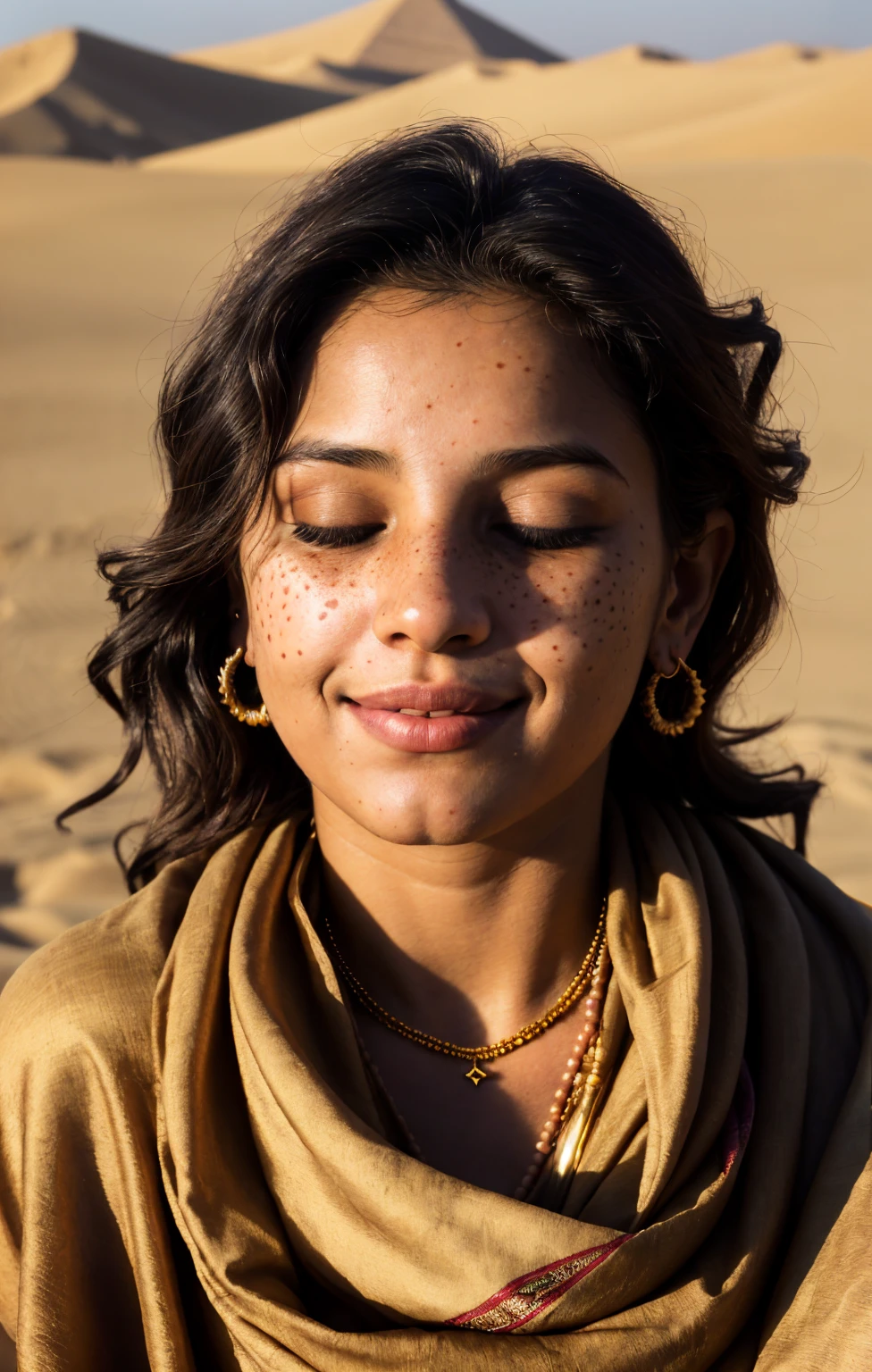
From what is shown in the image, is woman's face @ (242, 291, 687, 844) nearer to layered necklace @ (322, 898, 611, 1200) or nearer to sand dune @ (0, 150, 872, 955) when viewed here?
layered necklace @ (322, 898, 611, 1200)

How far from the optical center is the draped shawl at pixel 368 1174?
180 cm

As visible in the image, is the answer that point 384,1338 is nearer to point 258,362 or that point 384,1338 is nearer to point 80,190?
point 258,362

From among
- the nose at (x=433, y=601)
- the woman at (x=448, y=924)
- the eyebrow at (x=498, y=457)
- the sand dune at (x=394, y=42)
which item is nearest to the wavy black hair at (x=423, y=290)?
the woman at (x=448, y=924)

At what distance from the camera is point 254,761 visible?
2469 millimetres

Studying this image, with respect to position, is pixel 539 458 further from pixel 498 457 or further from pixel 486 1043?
pixel 486 1043

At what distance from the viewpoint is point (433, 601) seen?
1.82m

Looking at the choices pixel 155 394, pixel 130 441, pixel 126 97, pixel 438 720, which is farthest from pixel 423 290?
pixel 126 97

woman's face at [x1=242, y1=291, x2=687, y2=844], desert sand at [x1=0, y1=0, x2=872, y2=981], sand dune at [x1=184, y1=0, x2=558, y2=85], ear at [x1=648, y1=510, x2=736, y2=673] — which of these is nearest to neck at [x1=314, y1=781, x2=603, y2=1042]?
woman's face at [x1=242, y1=291, x2=687, y2=844]

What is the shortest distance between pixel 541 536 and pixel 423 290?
16.2 inches

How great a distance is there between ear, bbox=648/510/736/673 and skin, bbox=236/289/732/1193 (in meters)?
0.09

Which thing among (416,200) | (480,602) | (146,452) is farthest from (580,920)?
(146,452)

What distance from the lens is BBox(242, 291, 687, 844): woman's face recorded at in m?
1.88

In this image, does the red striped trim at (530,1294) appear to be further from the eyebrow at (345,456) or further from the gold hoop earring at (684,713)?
the eyebrow at (345,456)

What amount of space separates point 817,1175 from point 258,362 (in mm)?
1457
